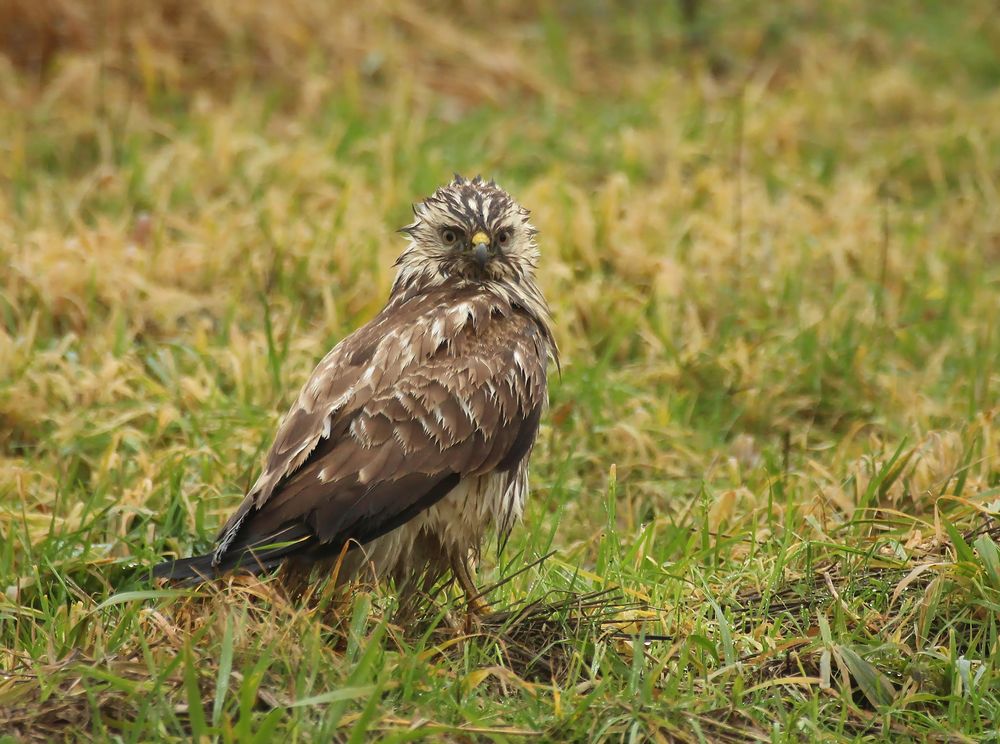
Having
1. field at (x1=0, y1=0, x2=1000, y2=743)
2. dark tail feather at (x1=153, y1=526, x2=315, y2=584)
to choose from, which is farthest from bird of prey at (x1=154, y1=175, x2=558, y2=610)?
field at (x1=0, y1=0, x2=1000, y2=743)

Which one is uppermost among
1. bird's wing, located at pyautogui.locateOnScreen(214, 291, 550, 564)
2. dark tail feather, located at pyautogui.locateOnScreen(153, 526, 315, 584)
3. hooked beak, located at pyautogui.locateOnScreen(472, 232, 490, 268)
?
hooked beak, located at pyautogui.locateOnScreen(472, 232, 490, 268)

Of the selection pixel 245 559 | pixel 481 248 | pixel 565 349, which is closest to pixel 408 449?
pixel 245 559

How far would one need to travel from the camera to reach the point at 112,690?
138 inches

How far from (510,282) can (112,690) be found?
6.87 feet

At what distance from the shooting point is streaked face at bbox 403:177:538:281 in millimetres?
4941

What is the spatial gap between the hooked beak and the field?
0.89m

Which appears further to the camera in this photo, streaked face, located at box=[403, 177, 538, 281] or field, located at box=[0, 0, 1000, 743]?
streaked face, located at box=[403, 177, 538, 281]

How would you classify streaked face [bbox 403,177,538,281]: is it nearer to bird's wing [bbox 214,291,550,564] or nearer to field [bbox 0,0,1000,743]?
bird's wing [bbox 214,291,550,564]

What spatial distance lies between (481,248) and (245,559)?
142 centimetres

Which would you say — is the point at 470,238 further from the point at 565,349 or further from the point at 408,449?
Result: the point at 565,349

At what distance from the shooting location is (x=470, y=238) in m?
4.96

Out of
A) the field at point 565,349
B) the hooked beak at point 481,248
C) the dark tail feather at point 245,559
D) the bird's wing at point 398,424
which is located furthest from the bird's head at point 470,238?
the dark tail feather at point 245,559

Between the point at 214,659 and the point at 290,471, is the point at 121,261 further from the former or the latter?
the point at 214,659

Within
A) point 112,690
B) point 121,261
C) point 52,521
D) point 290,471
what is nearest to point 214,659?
point 112,690
